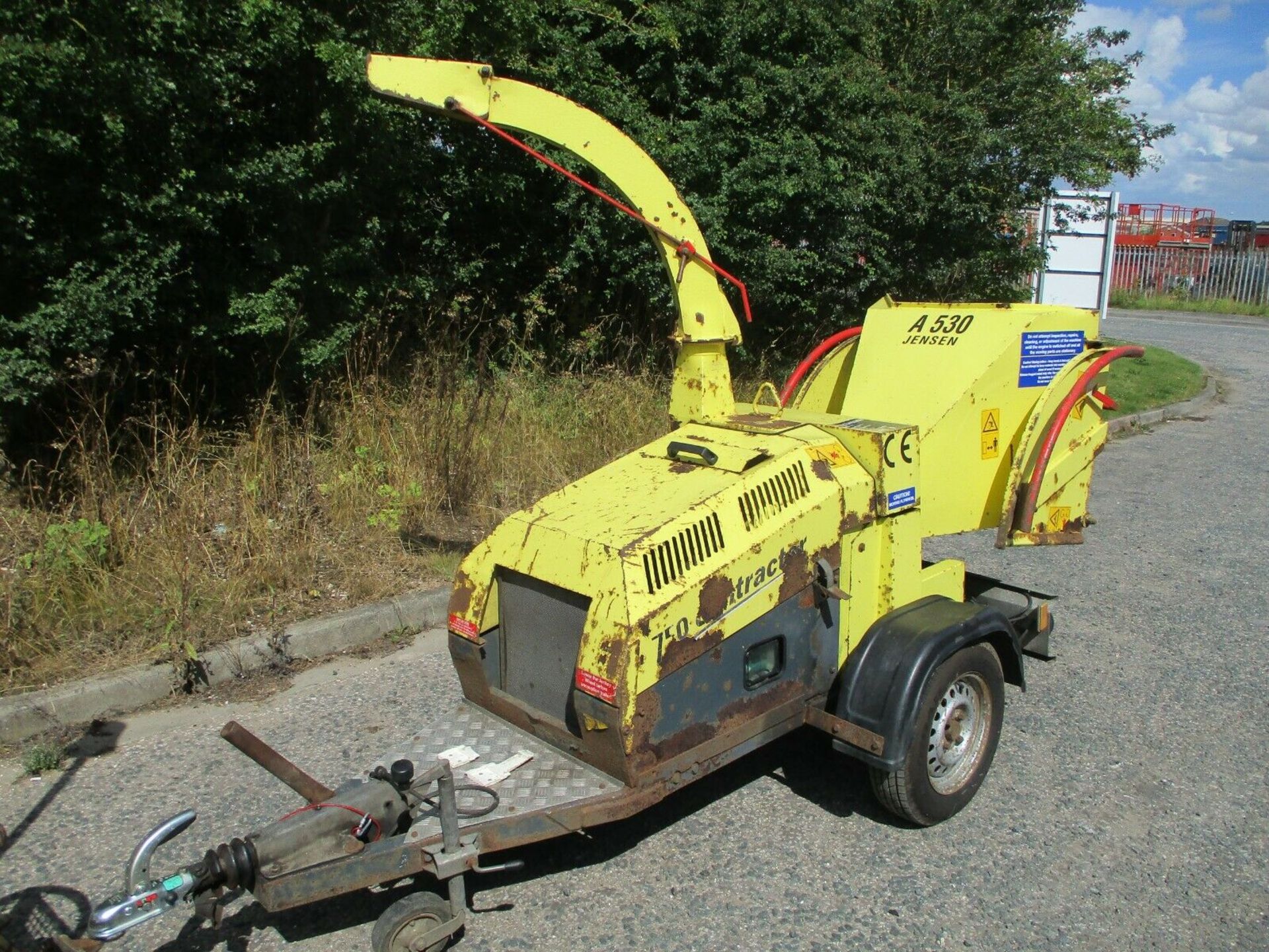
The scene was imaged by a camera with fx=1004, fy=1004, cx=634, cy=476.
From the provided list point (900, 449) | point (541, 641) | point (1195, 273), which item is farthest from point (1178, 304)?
point (541, 641)

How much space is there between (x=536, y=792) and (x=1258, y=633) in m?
4.55

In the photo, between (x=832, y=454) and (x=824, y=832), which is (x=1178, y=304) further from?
(x=824, y=832)

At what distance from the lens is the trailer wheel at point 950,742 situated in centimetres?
375

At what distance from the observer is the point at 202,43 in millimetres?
5664

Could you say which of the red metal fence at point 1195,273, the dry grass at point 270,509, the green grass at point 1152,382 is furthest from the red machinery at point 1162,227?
the dry grass at point 270,509

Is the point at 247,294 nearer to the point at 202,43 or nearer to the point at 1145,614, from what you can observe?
the point at 202,43

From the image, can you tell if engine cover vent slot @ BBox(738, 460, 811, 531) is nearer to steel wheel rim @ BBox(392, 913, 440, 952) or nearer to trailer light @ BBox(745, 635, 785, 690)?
trailer light @ BBox(745, 635, 785, 690)

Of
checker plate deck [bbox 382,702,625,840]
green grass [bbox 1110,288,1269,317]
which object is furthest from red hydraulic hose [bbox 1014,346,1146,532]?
green grass [bbox 1110,288,1269,317]

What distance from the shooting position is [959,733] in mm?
4078

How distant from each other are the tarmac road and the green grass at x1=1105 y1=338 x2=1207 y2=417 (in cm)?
732

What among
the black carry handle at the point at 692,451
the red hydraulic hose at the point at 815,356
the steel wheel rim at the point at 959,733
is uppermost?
the red hydraulic hose at the point at 815,356

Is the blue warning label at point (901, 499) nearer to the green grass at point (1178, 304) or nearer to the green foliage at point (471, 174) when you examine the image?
the green foliage at point (471, 174)

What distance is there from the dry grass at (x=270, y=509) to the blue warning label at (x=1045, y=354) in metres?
3.54

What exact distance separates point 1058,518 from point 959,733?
1.31m
